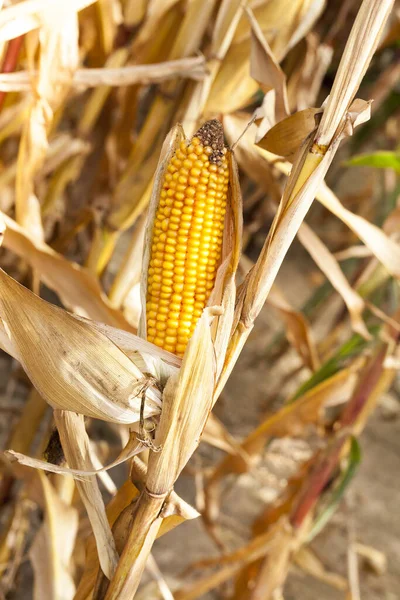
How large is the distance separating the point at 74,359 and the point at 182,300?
111 millimetres

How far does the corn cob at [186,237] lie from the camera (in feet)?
1.69

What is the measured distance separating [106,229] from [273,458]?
1.06 meters

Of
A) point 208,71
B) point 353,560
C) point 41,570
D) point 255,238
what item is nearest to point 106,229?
point 208,71

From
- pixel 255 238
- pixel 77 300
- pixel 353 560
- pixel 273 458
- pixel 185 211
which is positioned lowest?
pixel 273 458

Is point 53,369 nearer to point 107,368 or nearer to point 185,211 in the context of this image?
point 107,368

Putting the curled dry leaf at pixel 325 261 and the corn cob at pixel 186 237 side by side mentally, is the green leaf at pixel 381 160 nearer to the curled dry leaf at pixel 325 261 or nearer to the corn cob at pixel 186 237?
the curled dry leaf at pixel 325 261

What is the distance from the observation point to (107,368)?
52 cm

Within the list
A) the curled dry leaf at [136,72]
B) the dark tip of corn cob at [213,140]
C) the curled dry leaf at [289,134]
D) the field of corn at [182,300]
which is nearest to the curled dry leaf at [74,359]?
the field of corn at [182,300]

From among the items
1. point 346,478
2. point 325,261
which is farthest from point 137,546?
point 346,478

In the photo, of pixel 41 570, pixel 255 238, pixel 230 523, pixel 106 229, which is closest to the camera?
pixel 41 570

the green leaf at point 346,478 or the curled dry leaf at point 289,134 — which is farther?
the green leaf at point 346,478

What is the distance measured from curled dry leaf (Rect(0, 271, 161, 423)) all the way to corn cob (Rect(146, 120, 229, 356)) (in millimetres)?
53

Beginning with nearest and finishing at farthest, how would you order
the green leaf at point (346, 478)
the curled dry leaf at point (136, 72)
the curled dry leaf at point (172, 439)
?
the curled dry leaf at point (172, 439) → the curled dry leaf at point (136, 72) → the green leaf at point (346, 478)

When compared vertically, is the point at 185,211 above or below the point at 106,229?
above
